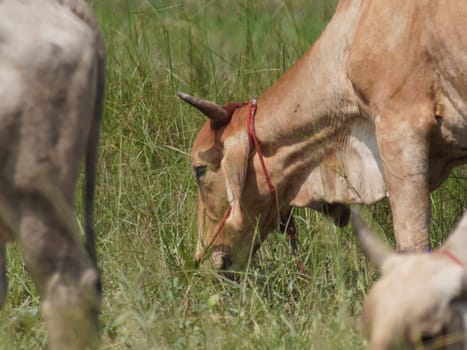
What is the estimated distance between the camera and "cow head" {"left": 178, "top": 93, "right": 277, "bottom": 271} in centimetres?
573

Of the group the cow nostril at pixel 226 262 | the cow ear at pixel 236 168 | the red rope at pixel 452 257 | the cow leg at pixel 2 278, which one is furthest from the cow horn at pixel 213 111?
the red rope at pixel 452 257

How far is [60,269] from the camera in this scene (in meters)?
3.81

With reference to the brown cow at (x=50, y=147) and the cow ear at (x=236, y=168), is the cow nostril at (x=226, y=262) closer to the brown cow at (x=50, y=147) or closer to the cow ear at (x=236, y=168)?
the cow ear at (x=236, y=168)

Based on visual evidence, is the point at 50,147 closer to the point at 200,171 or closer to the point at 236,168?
the point at 236,168

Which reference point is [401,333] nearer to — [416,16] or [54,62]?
[54,62]

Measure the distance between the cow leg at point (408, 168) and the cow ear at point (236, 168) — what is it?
2.76 feet

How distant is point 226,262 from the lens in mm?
5855

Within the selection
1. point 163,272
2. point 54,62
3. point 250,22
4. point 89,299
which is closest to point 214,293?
point 163,272

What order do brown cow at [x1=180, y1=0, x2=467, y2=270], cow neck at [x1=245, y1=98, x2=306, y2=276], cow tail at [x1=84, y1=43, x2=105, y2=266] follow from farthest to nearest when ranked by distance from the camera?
cow neck at [x1=245, y1=98, x2=306, y2=276]
brown cow at [x1=180, y1=0, x2=467, y2=270]
cow tail at [x1=84, y1=43, x2=105, y2=266]

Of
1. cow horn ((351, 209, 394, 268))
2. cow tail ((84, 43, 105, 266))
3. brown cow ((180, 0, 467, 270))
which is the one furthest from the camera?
brown cow ((180, 0, 467, 270))

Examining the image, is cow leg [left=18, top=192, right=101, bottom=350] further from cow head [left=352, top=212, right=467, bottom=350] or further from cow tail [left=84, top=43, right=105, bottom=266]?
cow head [left=352, top=212, right=467, bottom=350]

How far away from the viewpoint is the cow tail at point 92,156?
4.05 meters

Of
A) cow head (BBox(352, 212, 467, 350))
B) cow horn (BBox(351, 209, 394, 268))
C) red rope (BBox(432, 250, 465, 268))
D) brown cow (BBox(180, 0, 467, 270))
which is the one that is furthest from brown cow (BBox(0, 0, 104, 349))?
brown cow (BBox(180, 0, 467, 270))

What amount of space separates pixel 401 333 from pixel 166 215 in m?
2.76
